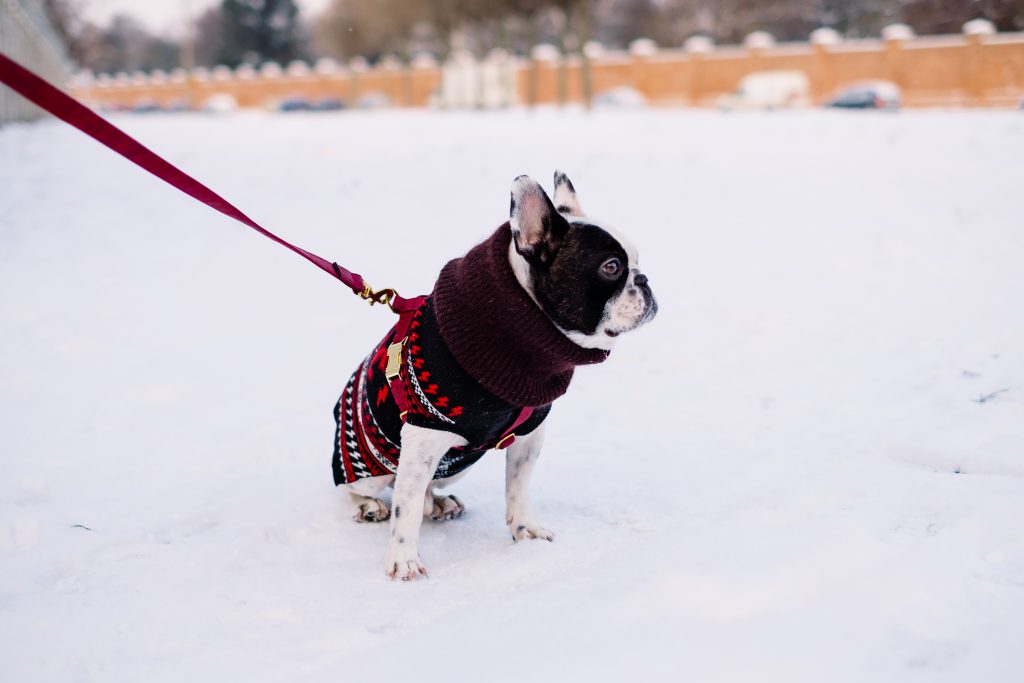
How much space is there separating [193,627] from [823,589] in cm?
214

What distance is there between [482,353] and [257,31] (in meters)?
69.1

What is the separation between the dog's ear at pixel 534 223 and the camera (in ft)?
9.47

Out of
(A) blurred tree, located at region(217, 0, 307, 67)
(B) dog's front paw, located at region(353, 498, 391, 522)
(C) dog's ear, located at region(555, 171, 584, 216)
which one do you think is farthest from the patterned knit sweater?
(A) blurred tree, located at region(217, 0, 307, 67)

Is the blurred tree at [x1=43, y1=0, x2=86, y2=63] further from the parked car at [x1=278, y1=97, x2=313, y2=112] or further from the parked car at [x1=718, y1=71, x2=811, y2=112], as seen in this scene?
the parked car at [x1=718, y1=71, x2=811, y2=112]

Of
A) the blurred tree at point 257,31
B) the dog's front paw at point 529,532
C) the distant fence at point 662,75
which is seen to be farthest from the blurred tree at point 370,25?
the dog's front paw at point 529,532

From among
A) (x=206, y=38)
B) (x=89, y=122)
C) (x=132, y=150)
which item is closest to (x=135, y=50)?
(x=206, y=38)

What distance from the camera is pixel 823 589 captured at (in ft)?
9.11

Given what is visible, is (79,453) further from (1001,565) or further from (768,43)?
(768,43)

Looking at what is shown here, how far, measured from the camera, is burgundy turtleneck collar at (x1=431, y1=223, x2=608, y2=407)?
3006 mm

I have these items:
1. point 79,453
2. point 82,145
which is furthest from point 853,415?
point 82,145

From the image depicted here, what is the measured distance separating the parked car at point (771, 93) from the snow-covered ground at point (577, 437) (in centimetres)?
1882

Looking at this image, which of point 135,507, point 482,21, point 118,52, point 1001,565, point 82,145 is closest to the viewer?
point 1001,565

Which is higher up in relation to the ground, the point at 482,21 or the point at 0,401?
the point at 482,21

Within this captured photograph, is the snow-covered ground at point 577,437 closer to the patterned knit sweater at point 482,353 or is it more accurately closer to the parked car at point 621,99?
the patterned knit sweater at point 482,353
